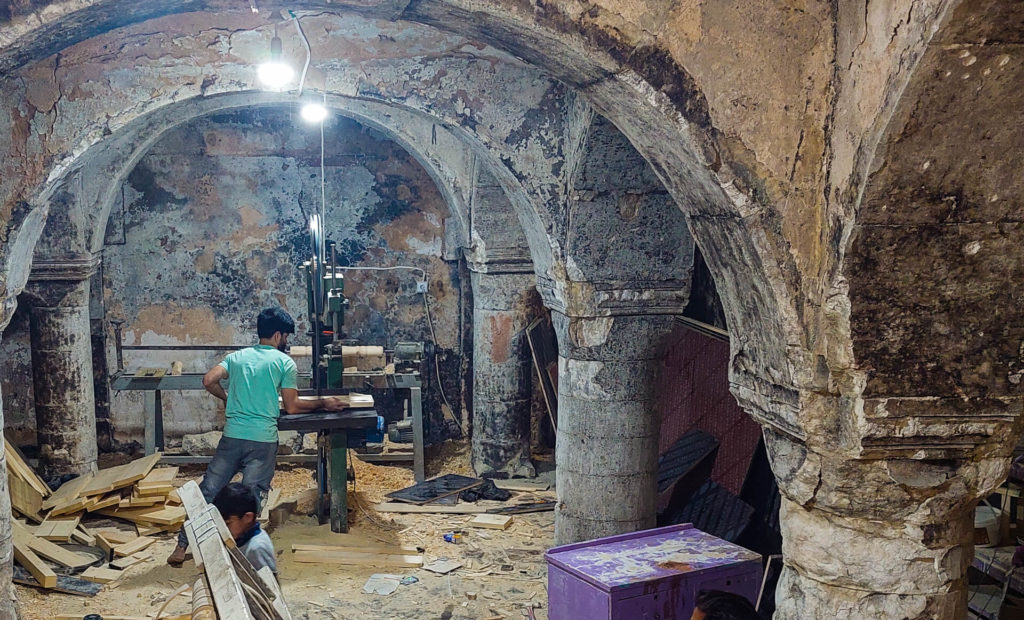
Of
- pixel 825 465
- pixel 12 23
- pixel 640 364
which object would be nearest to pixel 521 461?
pixel 640 364

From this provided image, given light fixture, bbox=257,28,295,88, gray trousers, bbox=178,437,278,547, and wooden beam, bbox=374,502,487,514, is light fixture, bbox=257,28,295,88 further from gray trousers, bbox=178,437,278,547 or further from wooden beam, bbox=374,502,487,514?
wooden beam, bbox=374,502,487,514

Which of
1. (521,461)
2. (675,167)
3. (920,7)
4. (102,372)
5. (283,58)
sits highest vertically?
(283,58)

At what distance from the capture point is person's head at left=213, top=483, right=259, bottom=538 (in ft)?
13.7

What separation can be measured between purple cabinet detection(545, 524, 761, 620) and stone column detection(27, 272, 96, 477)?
6.07 m

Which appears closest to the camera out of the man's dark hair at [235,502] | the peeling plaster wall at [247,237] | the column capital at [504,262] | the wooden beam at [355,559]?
the man's dark hair at [235,502]

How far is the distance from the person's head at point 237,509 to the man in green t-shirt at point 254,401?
206cm

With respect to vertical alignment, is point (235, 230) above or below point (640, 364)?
above

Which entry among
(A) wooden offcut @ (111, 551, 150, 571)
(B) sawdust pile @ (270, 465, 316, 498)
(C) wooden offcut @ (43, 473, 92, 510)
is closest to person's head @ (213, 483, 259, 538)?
(A) wooden offcut @ (111, 551, 150, 571)

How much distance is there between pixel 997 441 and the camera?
354 cm

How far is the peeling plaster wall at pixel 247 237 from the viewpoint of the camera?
34.6ft

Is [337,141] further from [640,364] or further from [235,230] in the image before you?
[640,364]

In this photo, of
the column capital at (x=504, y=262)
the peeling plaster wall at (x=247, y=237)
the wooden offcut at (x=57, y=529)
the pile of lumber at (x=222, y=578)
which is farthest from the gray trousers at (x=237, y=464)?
the peeling plaster wall at (x=247, y=237)

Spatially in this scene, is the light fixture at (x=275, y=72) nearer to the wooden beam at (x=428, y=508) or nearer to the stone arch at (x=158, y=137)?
the stone arch at (x=158, y=137)

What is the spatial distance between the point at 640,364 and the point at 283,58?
3116 millimetres
